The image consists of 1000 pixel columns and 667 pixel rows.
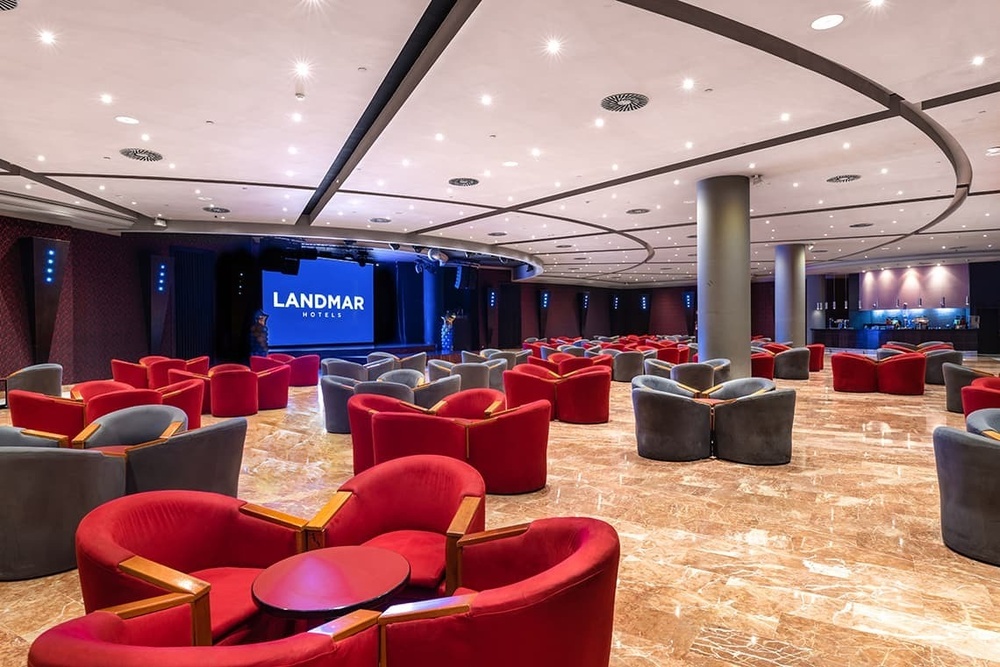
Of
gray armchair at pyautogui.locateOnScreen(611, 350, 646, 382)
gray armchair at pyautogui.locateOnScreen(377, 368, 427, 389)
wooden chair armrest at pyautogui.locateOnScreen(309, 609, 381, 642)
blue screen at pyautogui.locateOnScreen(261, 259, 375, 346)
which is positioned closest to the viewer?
wooden chair armrest at pyautogui.locateOnScreen(309, 609, 381, 642)

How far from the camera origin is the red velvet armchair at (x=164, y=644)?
1.29 m

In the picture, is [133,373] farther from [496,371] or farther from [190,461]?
[190,461]

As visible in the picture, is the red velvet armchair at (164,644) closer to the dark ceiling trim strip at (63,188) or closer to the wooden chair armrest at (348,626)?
the wooden chair armrest at (348,626)

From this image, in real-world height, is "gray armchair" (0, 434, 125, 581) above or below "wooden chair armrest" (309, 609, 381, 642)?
below

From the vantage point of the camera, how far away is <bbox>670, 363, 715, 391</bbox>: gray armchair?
8.54 meters

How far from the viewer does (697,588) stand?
121 inches

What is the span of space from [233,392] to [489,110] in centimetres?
539

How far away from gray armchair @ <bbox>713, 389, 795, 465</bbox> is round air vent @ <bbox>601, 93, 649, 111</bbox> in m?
3.14

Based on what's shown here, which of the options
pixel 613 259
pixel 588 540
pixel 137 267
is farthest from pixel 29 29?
pixel 613 259

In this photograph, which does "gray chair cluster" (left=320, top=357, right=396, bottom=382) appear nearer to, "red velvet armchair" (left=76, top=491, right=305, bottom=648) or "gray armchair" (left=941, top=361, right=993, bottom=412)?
"red velvet armchair" (left=76, top=491, right=305, bottom=648)

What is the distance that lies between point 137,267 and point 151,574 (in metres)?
15.0

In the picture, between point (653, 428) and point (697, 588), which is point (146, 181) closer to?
point (653, 428)

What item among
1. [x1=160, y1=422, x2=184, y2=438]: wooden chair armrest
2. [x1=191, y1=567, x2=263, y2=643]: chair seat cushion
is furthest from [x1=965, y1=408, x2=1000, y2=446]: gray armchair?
[x1=160, y1=422, x2=184, y2=438]: wooden chair armrest

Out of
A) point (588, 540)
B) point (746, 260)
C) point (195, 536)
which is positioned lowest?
point (195, 536)
